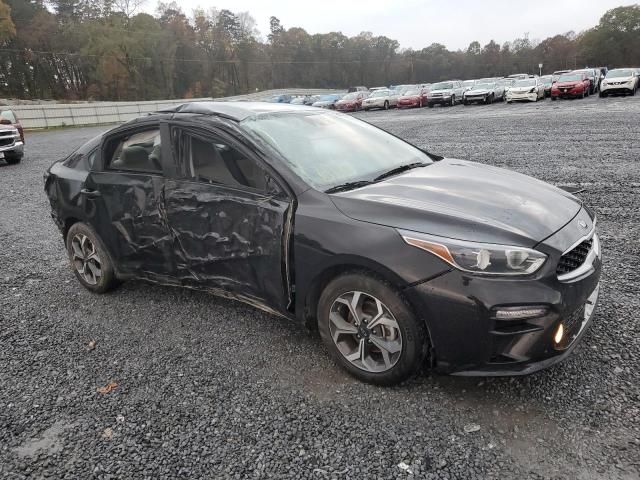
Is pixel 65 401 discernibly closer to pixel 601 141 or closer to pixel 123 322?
pixel 123 322

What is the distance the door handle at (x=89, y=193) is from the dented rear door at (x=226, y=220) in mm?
879

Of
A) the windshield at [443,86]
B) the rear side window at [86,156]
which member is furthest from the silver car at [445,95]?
the rear side window at [86,156]

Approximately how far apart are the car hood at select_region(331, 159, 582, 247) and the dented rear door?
51 cm

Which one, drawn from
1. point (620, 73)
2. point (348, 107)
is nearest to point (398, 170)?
point (620, 73)

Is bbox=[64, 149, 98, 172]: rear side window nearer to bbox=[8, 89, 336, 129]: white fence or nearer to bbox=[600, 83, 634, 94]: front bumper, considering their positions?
bbox=[8, 89, 336, 129]: white fence

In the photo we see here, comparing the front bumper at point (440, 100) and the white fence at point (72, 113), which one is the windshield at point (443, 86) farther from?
the white fence at point (72, 113)

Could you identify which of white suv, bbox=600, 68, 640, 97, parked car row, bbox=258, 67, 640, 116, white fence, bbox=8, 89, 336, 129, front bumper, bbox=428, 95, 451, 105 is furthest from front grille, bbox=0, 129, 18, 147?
white suv, bbox=600, 68, 640, 97

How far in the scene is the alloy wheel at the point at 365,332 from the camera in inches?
104

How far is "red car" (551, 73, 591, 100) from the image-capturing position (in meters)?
25.2

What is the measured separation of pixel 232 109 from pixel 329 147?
80 centimetres

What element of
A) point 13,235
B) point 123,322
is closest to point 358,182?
point 123,322

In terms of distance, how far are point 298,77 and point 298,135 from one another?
367ft

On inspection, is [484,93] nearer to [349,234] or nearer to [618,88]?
[618,88]

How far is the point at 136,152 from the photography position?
3.81 metres
